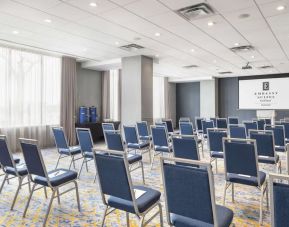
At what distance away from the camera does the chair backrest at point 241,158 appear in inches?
114

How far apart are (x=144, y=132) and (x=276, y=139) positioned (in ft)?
10.2

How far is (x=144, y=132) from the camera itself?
656cm

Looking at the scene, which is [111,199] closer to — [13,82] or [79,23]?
[79,23]

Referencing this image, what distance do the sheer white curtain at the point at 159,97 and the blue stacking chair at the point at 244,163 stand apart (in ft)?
38.7

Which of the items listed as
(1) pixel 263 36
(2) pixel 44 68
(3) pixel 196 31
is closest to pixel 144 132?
(3) pixel 196 31

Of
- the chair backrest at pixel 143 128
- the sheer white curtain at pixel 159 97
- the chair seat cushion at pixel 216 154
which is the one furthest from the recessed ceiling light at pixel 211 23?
the sheer white curtain at pixel 159 97

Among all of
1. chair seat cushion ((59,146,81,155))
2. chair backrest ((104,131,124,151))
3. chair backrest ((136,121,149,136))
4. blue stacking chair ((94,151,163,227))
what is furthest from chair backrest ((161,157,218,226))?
chair backrest ((136,121,149,136))

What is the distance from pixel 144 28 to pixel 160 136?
2485 mm

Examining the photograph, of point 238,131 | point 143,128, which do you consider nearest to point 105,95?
point 143,128

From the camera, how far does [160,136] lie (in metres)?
5.25

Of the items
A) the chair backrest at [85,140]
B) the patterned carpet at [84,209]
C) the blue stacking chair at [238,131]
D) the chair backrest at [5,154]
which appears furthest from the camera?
the blue stacking chair at [238,131]

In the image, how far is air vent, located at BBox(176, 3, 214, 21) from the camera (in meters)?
4.37

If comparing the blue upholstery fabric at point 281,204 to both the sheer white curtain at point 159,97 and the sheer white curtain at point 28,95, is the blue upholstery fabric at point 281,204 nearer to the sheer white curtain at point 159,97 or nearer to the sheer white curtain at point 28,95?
the sheer white curtain at point 28,95

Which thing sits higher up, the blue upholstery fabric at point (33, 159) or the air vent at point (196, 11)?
the air vent at point (196, 11)
